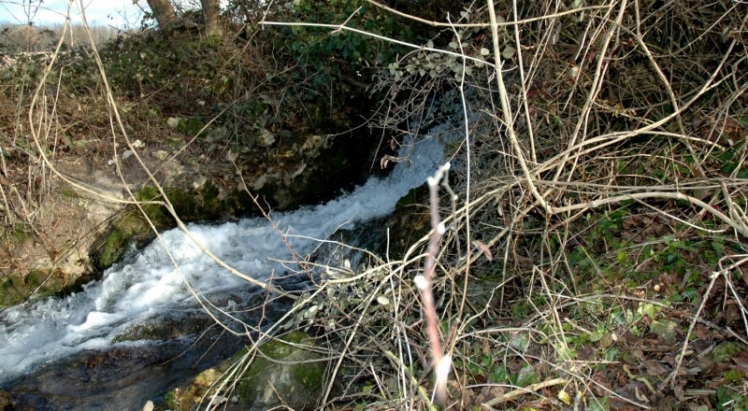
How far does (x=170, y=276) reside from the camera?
5.56 metres

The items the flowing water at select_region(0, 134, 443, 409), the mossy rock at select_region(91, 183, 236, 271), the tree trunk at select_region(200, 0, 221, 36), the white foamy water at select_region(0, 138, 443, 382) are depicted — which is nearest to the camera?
the flowing water at select_region(0, 134, 443, 409)

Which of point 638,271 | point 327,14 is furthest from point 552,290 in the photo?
point 327,14

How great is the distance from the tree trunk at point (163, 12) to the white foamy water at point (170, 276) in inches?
136

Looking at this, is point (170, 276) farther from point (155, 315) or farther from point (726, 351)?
point (726, 351)

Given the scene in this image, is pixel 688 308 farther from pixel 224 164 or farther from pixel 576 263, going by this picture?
pixel 224 164

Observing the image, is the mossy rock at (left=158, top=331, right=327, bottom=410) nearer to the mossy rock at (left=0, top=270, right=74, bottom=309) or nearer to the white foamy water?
the white foamy water

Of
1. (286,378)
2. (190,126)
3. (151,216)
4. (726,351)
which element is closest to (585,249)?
(726,351)

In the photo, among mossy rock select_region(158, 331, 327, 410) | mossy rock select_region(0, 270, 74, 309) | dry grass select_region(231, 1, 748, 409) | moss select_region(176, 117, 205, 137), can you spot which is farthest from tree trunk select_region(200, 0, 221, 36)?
mossy rock select_region(158, 331, 327, 410)

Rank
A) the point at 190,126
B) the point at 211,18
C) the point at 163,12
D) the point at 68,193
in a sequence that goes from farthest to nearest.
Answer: the point at 163,12
the point at 211,18
the point at 190,126
the point at 68,193

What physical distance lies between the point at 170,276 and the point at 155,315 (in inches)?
24.5

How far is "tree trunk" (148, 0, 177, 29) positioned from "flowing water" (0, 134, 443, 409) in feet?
11.3

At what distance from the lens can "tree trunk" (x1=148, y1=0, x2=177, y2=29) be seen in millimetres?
7882

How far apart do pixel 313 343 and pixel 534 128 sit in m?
2.19

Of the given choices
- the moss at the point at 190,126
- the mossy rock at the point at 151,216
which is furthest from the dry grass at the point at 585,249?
the moss at the point at 190,126
